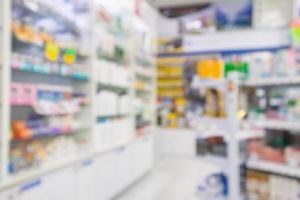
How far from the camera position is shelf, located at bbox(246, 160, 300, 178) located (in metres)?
2.06

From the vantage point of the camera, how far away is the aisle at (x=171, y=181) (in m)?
4.09

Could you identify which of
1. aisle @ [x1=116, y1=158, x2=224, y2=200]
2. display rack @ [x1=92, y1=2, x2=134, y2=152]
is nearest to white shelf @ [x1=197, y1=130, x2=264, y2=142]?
Result: aisle @ [x1=116, y1=158, x2=224, y2=200]

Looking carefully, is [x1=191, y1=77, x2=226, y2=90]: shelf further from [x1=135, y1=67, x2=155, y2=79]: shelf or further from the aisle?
[x1=135, y1=67, x2=155, y2=79]: shelf

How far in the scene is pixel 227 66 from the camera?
8.26 ft

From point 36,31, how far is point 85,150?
4.29 ft

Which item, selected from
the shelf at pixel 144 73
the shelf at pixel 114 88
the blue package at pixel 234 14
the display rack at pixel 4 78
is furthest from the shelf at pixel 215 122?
the blue package at pixel 234 14

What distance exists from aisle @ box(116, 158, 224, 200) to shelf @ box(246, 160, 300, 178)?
110 cm

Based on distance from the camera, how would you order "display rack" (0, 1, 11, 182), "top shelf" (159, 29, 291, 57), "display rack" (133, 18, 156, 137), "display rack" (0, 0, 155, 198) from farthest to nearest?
"top shelf" (159, 29, 291, 57) < "display rack" (133, 18, 156, 137) < "display rack" (0, 0, 155, 198) < "display rack" (0, 1, 11, 182)

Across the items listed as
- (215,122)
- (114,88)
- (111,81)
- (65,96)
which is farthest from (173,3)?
(215,122)

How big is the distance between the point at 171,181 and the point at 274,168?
2900 mm

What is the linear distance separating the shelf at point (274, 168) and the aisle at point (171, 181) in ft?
3.61

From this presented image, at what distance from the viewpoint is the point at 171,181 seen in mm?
4875

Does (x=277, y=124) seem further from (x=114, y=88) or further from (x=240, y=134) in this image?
(x=114, y=88)

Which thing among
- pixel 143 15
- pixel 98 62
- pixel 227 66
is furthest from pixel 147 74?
pixel 227 66
